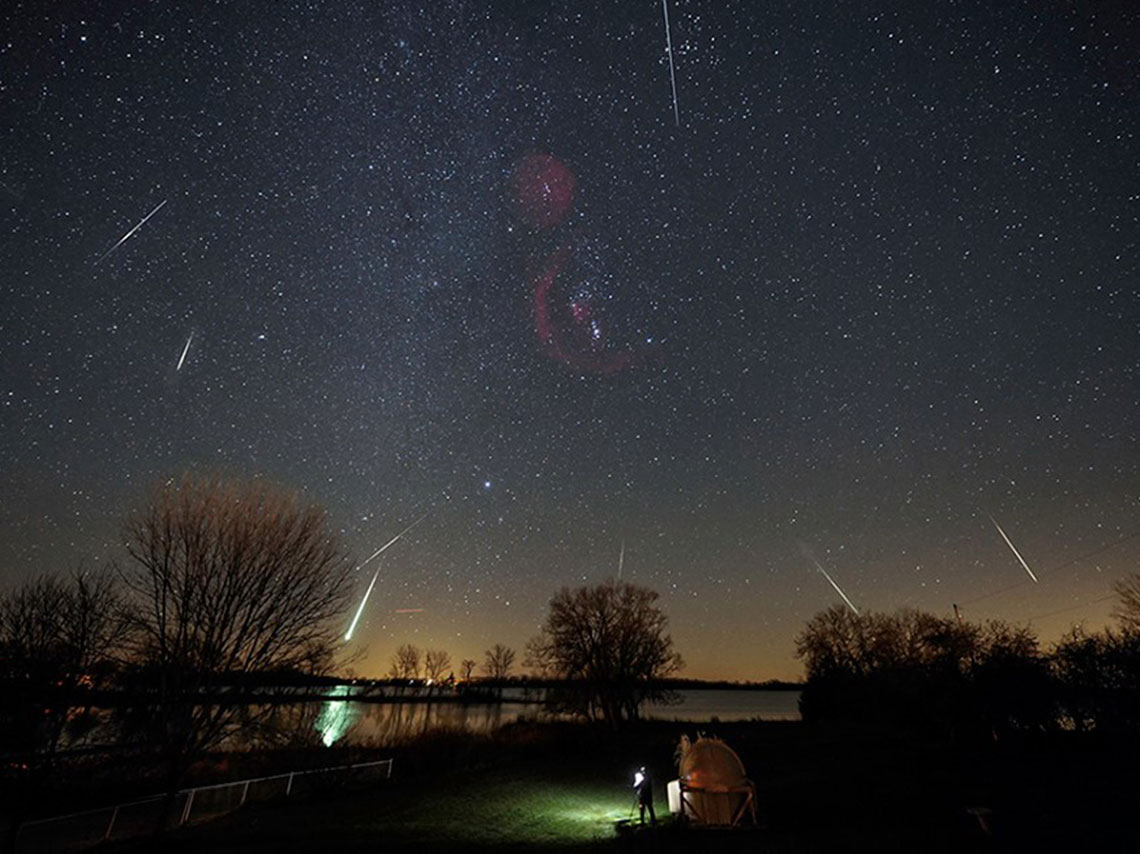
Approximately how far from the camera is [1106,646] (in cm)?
3142

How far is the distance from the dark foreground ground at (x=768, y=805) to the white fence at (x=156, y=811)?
1115mm

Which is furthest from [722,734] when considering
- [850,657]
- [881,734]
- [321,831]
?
[321,831]

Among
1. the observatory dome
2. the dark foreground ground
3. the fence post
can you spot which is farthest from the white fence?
the observatory dome

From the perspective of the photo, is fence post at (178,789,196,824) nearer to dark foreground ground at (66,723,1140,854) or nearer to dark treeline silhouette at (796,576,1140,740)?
dark foreground ground at (66,723,1140,854)

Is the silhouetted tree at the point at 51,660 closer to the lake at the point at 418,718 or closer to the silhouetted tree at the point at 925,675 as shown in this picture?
the lake at the point at 418,718

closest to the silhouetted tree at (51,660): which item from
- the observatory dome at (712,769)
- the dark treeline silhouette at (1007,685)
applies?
the observatory dome at (712,769)

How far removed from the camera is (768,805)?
17812 millimetres

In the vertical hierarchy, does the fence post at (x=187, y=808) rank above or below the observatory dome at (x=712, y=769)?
below

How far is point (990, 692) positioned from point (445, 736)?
3045 centimetres

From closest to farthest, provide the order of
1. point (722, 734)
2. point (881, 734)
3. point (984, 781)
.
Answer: point (984, 781), point (881, 734), point (722, 734)

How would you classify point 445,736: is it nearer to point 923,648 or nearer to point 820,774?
point 820,774

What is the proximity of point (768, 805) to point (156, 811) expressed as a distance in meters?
20.2

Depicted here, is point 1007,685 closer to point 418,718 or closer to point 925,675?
point 925,675

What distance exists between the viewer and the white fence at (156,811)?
1603 centimetres
